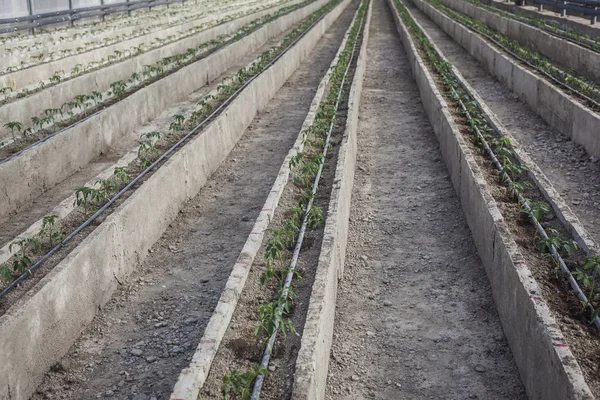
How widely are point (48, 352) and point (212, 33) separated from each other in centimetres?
2584

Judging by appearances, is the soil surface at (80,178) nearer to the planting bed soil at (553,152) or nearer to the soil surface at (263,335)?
the soil surface at (263,335)

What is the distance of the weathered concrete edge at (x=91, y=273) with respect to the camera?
675 centimetres

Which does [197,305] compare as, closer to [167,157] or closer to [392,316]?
[392,316]

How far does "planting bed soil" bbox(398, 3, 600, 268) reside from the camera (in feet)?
36.4

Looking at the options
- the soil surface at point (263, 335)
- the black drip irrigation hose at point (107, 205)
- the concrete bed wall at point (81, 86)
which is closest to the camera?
the soil surface at point (263, 335)

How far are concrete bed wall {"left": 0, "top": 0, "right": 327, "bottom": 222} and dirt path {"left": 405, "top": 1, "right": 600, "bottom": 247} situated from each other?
814cm

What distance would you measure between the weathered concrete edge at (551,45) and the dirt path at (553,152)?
2124mm

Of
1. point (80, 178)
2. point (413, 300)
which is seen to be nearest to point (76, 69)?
point (80, 178)

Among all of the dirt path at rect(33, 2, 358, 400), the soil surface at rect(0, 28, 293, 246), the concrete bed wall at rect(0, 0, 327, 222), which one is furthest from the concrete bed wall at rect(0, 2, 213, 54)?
the dirt path at rect(33, 2, 358, 400)

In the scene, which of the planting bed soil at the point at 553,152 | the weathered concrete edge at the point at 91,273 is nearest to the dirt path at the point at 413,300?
the planting bed soil at the point at 553,152

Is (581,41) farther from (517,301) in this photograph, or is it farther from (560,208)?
(517,301)

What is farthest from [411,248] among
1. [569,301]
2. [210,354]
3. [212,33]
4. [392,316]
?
[212,33]

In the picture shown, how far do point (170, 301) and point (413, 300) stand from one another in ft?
9.51

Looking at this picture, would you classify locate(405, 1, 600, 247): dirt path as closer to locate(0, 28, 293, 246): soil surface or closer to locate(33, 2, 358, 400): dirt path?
locate(33, 2, 358, 400): dirt path
